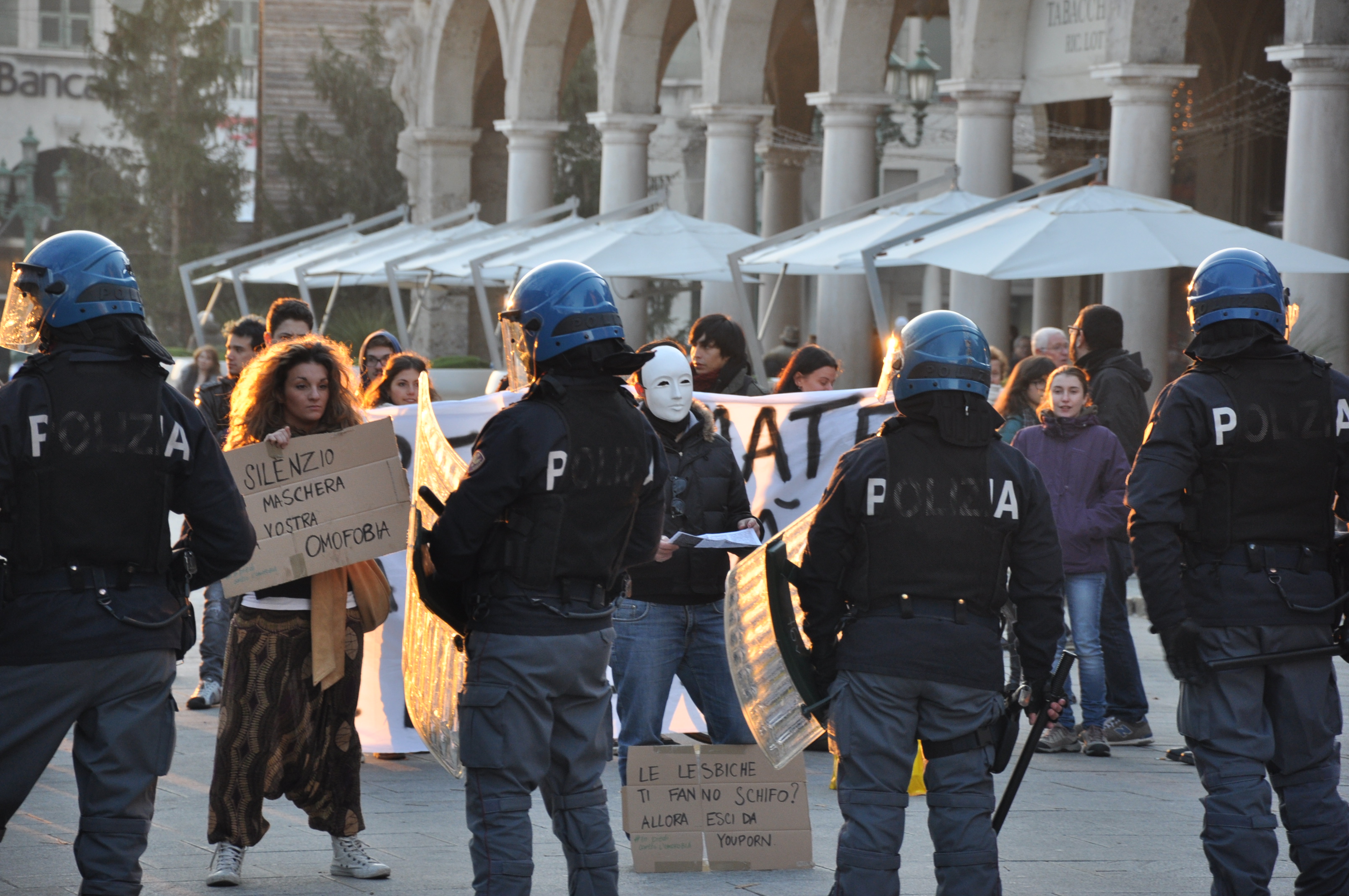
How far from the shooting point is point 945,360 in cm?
456

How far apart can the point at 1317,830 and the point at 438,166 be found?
25.8 meters

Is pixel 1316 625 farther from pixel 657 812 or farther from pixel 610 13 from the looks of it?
pixel 610 13

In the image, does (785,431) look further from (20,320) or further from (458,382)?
(458,382)

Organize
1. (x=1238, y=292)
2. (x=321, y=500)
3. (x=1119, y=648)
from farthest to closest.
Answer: (x=1119, y=648) < (x=321, y=500) < (x=1238, y=292)

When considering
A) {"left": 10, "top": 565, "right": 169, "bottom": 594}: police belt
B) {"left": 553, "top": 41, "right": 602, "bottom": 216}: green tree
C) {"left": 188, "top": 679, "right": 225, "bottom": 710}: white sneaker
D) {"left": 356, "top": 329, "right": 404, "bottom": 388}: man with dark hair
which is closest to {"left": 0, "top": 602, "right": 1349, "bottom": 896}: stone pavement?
{"left": 188, "top": 679, "right": 225, "bottom": 710}: white sneaker

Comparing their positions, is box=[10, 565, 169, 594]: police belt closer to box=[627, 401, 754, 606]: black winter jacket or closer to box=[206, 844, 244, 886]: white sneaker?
box=[206, 844, 244, 886]: white sneaker

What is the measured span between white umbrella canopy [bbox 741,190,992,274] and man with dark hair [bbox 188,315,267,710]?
628 centimetres

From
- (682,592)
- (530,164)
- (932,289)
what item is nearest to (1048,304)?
(932,289)

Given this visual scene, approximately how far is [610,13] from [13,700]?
783 inches

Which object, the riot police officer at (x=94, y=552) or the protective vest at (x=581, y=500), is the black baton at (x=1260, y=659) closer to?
the protective vest at (x=581, y=500)

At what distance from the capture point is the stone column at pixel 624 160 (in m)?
23.3

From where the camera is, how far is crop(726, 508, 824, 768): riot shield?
4.82m

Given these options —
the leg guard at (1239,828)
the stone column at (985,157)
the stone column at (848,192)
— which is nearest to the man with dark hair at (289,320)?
the leg guard at (1239,828)

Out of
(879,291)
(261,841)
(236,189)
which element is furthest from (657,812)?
(236,189)
